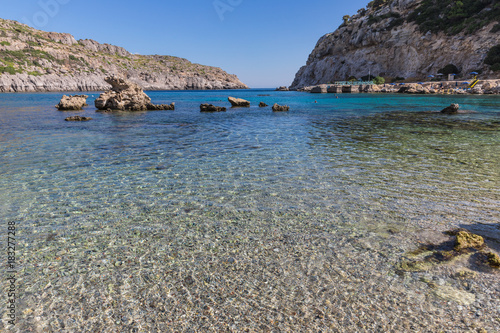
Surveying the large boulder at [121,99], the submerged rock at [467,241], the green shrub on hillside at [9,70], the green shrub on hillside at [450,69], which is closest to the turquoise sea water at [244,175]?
the submerged rock at [467,241]

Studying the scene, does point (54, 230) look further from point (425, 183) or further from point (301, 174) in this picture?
point (425, 183)

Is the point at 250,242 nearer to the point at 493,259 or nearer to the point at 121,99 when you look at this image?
the point at 493,259

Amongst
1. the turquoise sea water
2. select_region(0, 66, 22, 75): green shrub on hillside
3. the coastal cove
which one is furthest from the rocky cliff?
the coastal cove

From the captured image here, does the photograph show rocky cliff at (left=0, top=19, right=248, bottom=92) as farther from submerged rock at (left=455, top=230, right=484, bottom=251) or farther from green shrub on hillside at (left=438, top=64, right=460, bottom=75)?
green shrub on hillside at (left=438, top=64, right=460, bottom=75)

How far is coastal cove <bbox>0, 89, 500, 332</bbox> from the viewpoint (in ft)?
12.0

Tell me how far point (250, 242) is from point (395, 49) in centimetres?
12100

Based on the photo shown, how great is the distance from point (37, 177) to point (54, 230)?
4.81 metres

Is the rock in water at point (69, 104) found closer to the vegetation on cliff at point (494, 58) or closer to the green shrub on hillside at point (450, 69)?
the vegetation on cliff at point (494, 58)

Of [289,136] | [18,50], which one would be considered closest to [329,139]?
[289,136]

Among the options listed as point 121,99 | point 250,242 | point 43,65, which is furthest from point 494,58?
point 43,65

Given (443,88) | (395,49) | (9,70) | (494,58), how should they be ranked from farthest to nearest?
(9,70)
(395,49)
(443,88)
(494,58)

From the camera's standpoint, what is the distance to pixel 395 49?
102 metres

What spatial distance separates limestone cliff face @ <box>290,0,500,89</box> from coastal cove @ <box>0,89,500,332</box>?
91.8m

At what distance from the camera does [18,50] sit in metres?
136
